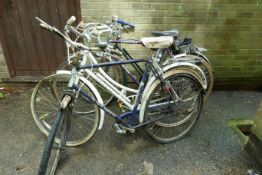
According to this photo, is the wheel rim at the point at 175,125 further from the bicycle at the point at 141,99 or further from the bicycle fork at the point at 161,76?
the bicycle fork at the point at 161,76

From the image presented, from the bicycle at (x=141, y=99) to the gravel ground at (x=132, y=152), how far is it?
188 millimetres

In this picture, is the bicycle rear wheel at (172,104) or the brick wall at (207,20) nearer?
the bicycle rear wheel at (172,104)

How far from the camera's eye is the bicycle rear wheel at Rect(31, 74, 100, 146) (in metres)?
2.68

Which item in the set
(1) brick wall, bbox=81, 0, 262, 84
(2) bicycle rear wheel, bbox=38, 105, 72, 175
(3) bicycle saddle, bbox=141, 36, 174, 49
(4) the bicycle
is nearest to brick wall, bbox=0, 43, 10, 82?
(1) brick wall, bbox=81, 0, 262, 84

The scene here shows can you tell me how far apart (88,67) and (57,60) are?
1809mm

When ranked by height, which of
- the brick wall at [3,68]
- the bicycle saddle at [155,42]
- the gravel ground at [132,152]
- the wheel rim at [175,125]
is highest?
the bicycle saddle at [155,42]

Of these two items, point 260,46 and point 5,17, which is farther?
point 260,46

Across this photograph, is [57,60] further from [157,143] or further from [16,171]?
[157,143]

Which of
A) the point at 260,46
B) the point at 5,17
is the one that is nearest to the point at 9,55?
the point at 5,17

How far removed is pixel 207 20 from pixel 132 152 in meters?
2.33

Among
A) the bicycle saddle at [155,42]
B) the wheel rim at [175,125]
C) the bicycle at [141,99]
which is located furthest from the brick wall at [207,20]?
the wheel rim at [175,125]

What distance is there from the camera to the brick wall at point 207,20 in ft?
11.2

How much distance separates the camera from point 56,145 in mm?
2803

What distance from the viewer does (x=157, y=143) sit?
3062 millimetres
